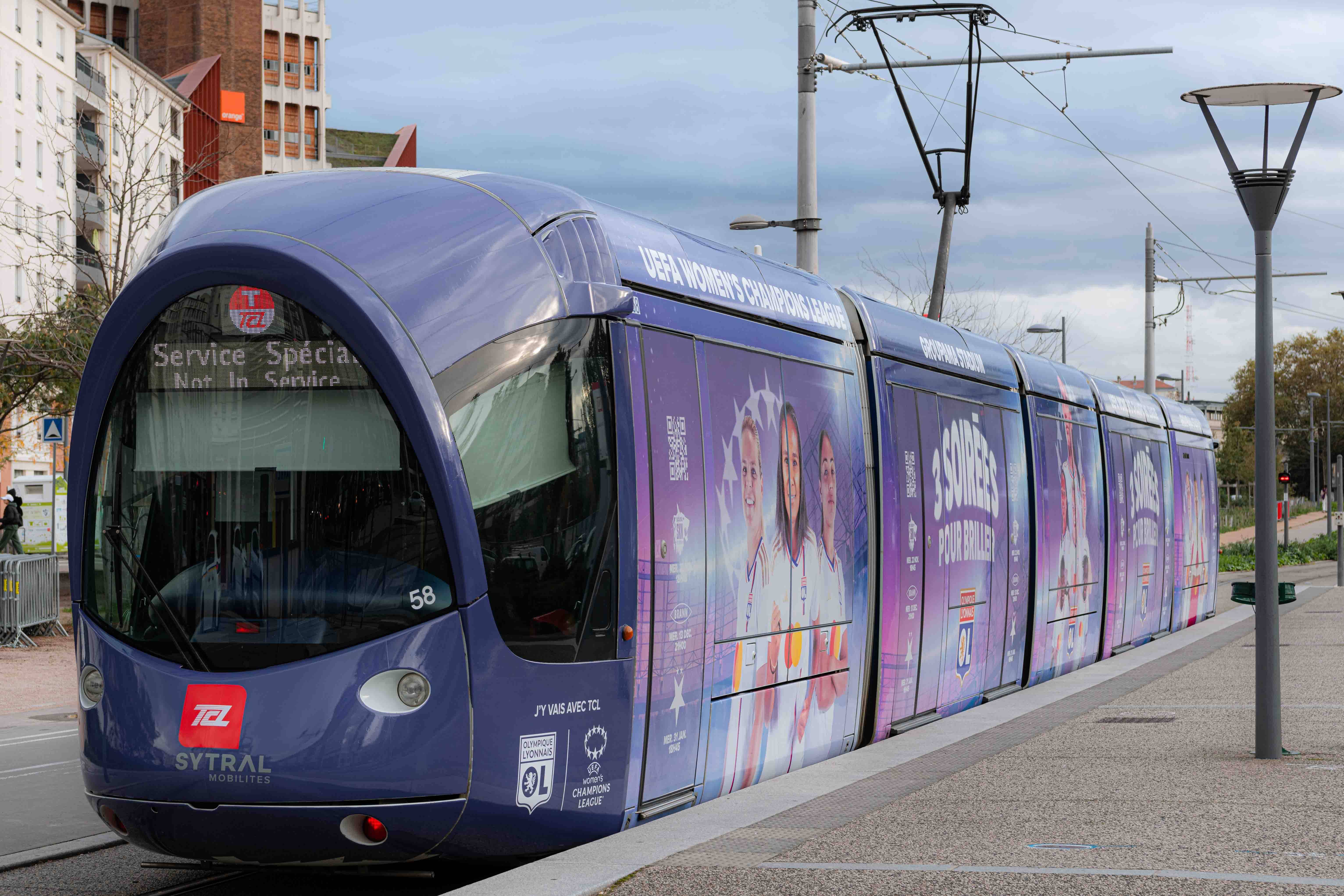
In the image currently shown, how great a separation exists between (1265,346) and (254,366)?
6.19 meters

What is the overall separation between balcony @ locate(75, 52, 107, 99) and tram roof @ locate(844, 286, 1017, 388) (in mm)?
59354

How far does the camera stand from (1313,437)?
321 feet

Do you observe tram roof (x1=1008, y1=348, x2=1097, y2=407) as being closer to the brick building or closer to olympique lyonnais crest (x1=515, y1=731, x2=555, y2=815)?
olympique lyonnais crest (x1=515, y1=731, x2=555, y2=815)

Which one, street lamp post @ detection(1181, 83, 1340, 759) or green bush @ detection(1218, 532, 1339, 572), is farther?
green bush @ detection(1218, 532, 1339, 572)

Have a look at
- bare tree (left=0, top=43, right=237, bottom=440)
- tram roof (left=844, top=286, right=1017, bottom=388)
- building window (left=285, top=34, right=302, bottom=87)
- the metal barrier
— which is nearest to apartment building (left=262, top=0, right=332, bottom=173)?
building window (left=285, top=34, right=302, bottom=87)

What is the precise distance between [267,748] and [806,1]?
12391 millimetres

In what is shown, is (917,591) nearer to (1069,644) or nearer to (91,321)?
(1069,644)

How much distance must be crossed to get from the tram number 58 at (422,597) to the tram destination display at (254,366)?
2.70 ft

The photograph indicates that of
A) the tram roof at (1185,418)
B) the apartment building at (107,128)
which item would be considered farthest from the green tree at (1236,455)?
the tram roof at (1185,418)

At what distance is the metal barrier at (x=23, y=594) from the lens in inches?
813

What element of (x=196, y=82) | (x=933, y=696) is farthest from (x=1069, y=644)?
(x=196, y=82)

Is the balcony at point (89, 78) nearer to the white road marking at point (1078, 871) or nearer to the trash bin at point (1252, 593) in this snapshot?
the trash bin at point (1252, 593)

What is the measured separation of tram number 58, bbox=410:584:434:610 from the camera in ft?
20.7

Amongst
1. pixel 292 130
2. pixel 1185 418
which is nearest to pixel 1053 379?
pixel 1185 418
